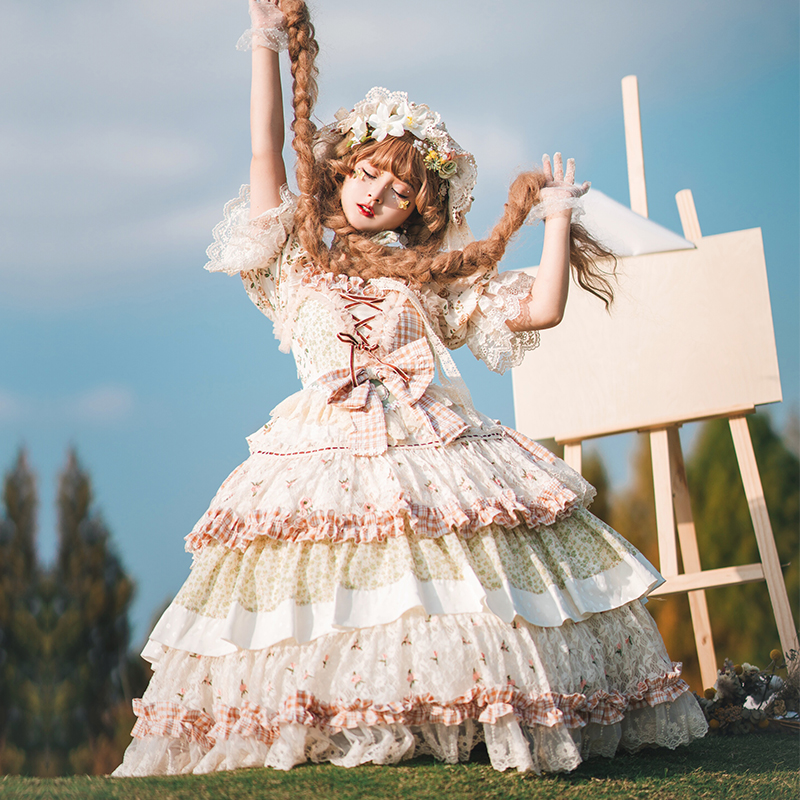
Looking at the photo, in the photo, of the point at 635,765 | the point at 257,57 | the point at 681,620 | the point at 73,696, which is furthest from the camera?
the point at 681,620

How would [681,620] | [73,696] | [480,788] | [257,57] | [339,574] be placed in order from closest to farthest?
[480,788]
[339,574]
[257,57]
[73,696]
[681,620]

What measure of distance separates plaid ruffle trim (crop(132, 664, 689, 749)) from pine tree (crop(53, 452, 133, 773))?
3.93 ft

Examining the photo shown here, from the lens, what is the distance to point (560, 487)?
7.12 ft

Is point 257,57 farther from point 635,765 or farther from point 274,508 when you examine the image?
point 635,765

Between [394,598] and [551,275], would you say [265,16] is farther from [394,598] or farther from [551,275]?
[394,598]

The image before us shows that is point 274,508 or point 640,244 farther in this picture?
point 640,244

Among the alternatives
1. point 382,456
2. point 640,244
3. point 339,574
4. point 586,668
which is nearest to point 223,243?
point 382,456

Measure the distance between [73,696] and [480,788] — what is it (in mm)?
1735

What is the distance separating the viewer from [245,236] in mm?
2436


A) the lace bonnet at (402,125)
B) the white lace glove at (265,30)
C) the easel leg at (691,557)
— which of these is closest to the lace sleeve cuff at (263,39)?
the white lace glove at (265,30)

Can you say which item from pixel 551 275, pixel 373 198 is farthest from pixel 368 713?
pixel 373 198

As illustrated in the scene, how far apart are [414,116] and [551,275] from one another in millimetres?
675

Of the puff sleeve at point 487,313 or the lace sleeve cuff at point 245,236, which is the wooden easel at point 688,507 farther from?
the lace sleeve cuff at point 245,236

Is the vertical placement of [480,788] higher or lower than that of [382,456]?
lower
